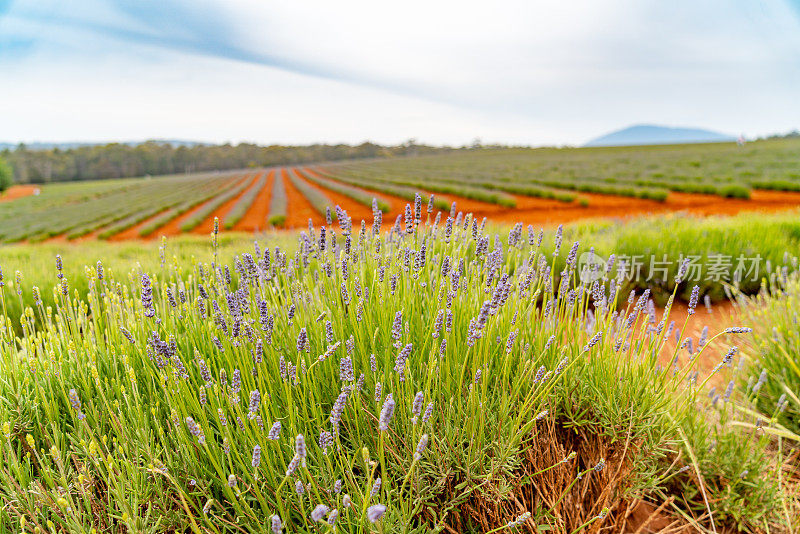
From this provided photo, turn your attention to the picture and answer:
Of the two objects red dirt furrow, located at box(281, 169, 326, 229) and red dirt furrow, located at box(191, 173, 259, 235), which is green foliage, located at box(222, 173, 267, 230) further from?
red dirt furrow, located at box(281, 169, 326, 229)

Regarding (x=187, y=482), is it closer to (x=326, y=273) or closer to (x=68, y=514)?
(x=68, y=514)

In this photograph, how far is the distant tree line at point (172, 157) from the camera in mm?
85062

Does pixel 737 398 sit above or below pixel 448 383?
below

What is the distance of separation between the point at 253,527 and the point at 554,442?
4.02 ft

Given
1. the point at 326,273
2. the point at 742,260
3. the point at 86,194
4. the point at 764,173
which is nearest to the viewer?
the point at 326,273

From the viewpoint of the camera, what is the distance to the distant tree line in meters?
85.1

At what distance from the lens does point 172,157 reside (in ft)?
297

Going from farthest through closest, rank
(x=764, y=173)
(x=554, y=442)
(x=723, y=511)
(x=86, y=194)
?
(x=86, y=194)
(x=764, y=173)
(x=723, y=511)
(x=554, y=442)

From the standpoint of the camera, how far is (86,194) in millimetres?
52000

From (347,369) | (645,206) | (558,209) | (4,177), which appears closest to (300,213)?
(558,209)

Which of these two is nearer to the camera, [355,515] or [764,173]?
[355,515]

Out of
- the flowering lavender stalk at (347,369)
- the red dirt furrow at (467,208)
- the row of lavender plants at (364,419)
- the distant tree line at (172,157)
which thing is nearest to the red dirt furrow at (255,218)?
the red dirt furrow at (467,208)

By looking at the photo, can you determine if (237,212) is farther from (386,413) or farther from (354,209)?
(386,413)

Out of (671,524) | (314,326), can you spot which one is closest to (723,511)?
(671,524)
